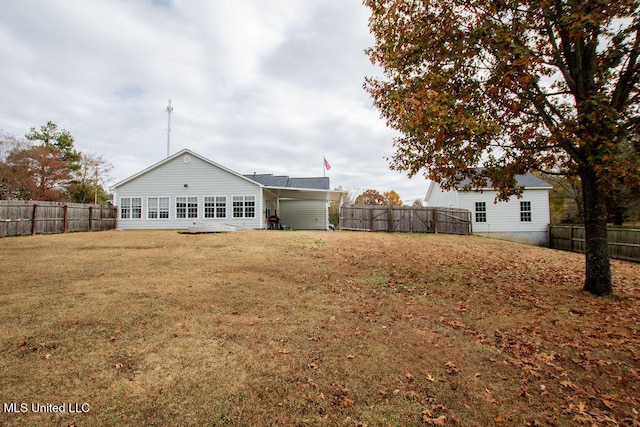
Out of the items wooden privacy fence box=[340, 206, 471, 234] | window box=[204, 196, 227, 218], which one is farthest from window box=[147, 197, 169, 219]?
wooden privacy fence box=[340, 206, 471, 234]

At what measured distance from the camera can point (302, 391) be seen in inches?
127

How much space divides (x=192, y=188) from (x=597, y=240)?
21.5m

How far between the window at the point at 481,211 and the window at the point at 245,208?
1761 cm

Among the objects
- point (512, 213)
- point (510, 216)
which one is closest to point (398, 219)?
point (510, 216)

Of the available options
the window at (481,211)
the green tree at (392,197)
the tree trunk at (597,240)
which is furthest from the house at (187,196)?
the green tree at (392,197)

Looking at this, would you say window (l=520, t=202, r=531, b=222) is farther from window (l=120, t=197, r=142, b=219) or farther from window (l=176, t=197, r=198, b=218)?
window (l=120, t=197, r=142, b=219)

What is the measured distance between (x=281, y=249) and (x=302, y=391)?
8.87 m

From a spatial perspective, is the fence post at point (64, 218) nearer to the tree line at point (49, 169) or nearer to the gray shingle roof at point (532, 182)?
the tree line at point (49, 169)

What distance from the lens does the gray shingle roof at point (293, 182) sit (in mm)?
24516

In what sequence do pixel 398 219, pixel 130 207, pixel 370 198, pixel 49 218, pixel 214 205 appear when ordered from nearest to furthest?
pixel 49 218, pixel 214 205, pixel 398 219, pixel 130 207, pixel 370 198

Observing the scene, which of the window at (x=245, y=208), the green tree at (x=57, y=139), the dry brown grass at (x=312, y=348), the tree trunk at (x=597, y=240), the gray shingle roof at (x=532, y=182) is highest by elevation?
the green tree at (x=57, y=139)

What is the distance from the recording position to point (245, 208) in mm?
21062

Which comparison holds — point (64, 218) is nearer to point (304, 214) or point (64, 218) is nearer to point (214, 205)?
point (214, 205)

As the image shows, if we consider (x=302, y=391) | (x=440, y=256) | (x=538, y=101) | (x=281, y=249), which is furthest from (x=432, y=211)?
(x=302, y=391)
